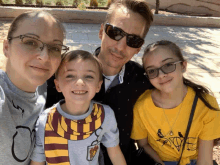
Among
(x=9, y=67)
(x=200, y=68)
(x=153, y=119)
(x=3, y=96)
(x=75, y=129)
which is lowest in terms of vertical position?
(x=200, y=68)

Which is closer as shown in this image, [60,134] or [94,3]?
[60,134]

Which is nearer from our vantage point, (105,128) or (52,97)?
(105,128)

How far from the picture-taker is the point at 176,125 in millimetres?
1873

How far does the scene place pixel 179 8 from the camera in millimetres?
11656

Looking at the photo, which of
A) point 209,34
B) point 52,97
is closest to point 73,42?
point 52,97

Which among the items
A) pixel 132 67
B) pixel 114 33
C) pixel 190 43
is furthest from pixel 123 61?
pixel 190 43

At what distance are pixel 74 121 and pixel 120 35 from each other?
0.93 meters

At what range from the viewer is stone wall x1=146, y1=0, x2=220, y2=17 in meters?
11.6

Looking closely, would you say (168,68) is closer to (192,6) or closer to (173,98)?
(173,98)

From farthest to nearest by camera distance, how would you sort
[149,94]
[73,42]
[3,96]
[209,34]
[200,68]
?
[209,34], [73,42], [200,68], [149,94], [3,96]

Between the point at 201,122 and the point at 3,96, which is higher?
the point at 3,96

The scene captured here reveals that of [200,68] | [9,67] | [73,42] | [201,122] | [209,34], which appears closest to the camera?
[9,67]

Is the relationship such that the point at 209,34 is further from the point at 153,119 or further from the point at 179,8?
the point at 153,119

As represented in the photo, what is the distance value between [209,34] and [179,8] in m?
4.08
